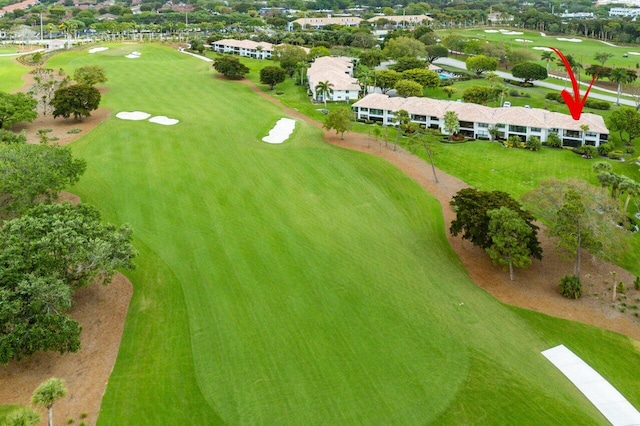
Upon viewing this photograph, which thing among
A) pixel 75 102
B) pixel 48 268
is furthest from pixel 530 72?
pixel 48 268

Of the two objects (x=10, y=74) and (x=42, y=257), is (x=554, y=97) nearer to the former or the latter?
(x=42, y=257)

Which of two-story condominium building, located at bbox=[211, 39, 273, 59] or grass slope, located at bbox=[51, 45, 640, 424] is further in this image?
two-story condominium building, located at bbox=[211, 39, 273, 59]

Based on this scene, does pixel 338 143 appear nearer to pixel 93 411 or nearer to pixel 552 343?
pixel 552 343

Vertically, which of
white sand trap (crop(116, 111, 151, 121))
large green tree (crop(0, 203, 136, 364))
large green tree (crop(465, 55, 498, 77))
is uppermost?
large green tree (crop(465, 55, 498, 77))

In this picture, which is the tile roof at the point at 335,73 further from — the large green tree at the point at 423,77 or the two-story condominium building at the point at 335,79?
the large green tree at the point at 423,77

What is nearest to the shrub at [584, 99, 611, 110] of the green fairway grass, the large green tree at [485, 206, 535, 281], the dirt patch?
the dirt patch

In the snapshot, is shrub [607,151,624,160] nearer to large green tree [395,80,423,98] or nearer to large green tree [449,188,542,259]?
large green tree [449,188,542,259]

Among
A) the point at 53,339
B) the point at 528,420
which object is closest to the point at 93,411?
the point at 53,339
